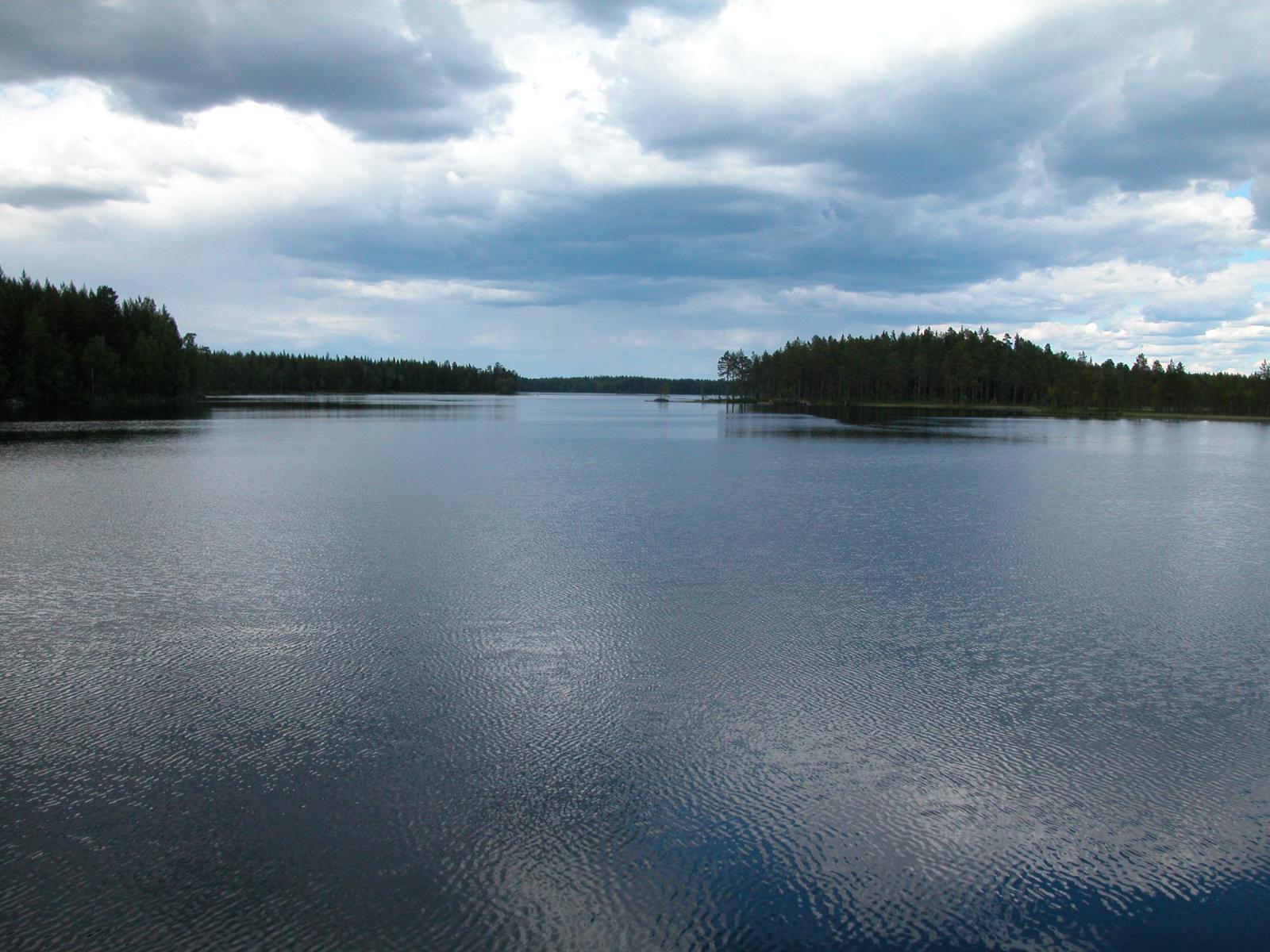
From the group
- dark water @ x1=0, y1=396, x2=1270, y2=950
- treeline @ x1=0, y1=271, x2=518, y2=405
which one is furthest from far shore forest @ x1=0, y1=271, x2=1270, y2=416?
dark water @ x1=0, y1=396, x2=1270, y2=950

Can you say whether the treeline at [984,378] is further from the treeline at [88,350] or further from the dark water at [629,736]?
the dark water at [629,736]

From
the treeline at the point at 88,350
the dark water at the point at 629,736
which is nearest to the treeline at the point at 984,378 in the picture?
the treeline at the point at 88,350

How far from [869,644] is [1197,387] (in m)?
119

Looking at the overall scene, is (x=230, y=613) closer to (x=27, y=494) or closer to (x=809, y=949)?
(x=809, y=949)

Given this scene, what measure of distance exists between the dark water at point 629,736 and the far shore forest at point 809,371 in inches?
2787

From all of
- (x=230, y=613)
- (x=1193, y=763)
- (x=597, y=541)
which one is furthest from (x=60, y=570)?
(x=1193, y=763)

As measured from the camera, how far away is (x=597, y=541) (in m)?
16.3

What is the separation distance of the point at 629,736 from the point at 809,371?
130m

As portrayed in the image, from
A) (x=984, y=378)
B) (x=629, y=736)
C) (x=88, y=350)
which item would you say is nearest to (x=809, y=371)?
(x=984, y=378)

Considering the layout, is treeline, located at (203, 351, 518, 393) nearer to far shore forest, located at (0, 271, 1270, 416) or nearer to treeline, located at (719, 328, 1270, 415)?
far shore forest, located at (0, 271, 1270, 416)

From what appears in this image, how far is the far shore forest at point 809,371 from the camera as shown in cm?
7450

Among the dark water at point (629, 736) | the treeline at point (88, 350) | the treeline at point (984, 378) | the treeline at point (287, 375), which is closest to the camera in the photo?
the dark water at point (629, 736)

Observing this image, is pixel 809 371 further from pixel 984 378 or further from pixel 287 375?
pixel 287 375

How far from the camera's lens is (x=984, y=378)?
122188mm
